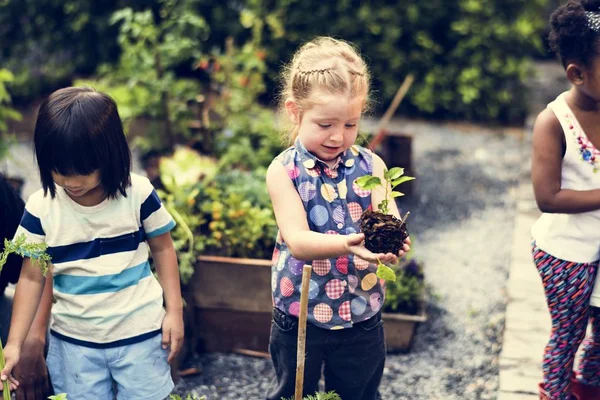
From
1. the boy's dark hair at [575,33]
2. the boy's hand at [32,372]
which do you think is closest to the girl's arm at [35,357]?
the boy's hand at [32,372]

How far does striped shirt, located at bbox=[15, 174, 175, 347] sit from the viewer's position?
7.65 feet

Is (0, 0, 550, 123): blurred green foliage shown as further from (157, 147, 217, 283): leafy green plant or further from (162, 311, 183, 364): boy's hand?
(162, 311, 183, 364): boy's hand

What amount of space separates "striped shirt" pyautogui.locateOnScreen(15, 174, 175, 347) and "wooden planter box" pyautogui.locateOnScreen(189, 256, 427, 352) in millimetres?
1012

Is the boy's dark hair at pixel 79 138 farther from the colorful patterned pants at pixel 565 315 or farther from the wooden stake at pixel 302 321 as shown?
the colorful patterned pants at pixel 565 315

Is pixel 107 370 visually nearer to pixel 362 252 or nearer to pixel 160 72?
pixel 362 252

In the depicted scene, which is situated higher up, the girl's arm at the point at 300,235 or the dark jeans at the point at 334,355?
the girl's arm at the point at 300,235

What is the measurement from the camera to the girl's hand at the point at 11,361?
7.36 feet

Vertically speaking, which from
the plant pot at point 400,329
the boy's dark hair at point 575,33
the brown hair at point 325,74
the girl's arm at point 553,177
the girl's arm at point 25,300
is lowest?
the plant pot at point 400,329

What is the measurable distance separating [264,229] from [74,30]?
4100 millimetres

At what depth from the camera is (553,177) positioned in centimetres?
261

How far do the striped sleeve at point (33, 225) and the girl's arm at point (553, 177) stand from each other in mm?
1629

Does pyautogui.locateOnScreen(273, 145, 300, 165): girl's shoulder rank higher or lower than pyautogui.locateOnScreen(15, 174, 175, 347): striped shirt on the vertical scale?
higher

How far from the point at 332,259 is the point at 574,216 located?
94 cm

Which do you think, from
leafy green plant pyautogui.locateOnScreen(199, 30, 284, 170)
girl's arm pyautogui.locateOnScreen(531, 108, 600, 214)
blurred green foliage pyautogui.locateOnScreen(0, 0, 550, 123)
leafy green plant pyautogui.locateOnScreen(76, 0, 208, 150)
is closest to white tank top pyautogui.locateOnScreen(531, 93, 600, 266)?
girl's arm pyautogui.locateOnScreen(531, 108, 600, 214)
